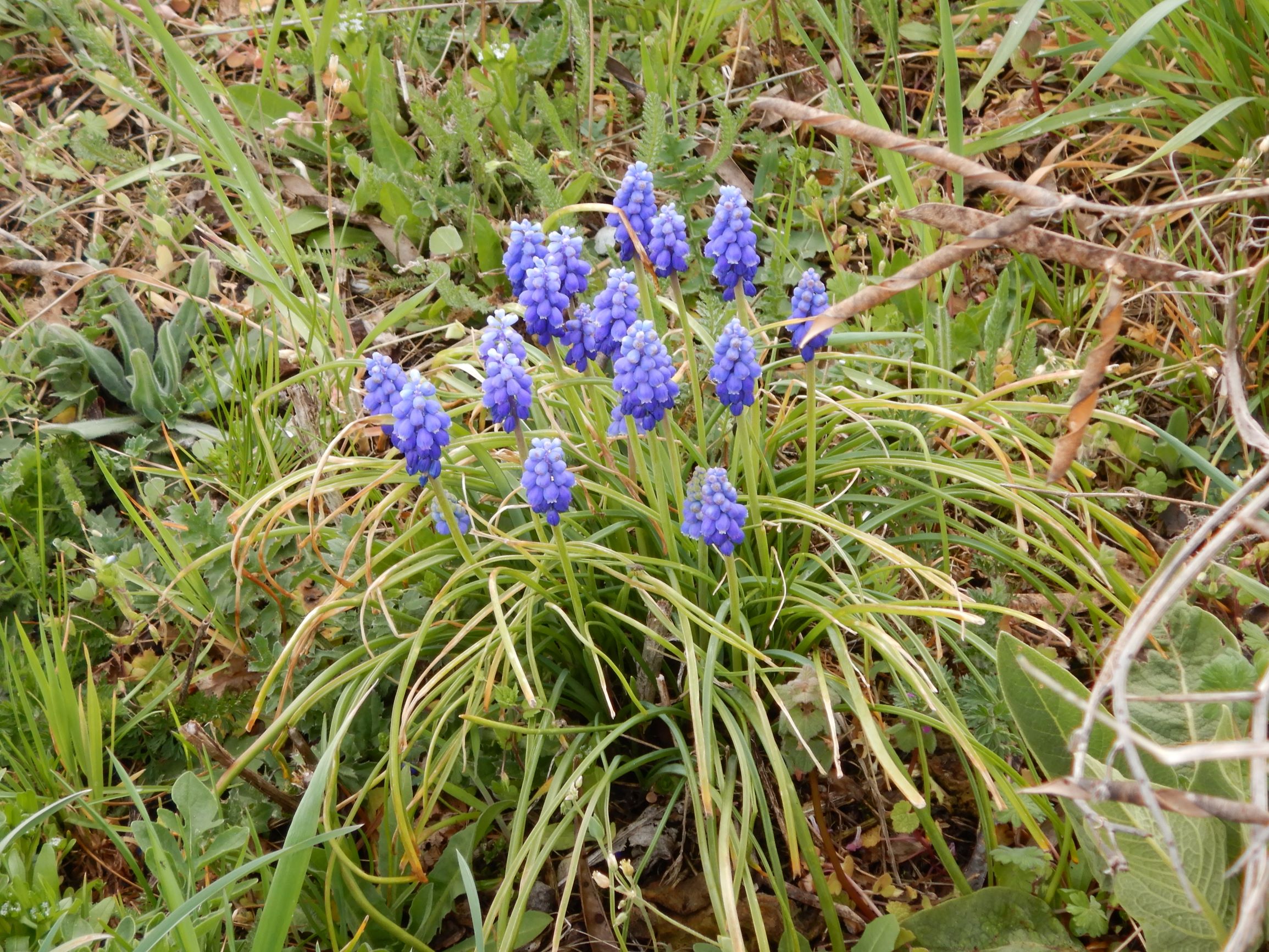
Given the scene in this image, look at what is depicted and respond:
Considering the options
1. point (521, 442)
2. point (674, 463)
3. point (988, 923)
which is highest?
point (521, 442)

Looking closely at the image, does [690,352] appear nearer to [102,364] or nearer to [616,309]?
[616,309]

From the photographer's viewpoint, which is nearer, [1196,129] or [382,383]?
[382,383]

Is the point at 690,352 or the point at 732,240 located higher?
the point at 732,240

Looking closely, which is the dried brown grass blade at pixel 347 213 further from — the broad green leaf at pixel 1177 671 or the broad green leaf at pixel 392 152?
the broad green leaf at pixel 1177 671

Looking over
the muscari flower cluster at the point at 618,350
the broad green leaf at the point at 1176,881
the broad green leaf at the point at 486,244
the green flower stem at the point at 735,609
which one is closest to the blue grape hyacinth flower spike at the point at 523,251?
the muscari flower cluster at the point at 618,350

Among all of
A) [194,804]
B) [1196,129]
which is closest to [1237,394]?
[1196,129]

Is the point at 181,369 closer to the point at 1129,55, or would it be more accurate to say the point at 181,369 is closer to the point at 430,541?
the point at 430,541

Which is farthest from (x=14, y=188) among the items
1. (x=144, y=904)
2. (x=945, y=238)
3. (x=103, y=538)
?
(x=945, y=238)
